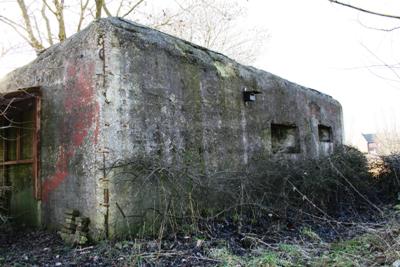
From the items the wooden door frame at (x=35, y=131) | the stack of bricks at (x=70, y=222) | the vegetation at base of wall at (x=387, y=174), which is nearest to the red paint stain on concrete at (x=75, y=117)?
the wooden door frame at (x=35, y=131)

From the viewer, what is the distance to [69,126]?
4.47 metres

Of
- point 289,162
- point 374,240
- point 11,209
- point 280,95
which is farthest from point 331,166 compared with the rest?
point 11,209

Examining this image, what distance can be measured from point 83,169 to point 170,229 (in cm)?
123

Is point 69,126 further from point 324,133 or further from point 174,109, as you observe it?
point 324,133

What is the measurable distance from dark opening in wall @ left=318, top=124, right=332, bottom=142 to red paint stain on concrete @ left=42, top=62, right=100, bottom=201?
19.8 ft

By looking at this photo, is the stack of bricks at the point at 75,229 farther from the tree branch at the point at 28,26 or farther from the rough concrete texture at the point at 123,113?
the tree branch at the point at 28,26

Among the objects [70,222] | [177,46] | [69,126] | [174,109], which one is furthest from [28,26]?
[70,222]

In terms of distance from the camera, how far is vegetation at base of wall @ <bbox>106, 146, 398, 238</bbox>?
4.24m

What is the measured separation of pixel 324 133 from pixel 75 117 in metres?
6.54

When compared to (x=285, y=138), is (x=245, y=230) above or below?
below

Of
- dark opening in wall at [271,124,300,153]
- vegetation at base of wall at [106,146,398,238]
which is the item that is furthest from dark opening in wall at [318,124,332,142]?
vegetation at base of wall at [106,146,398,238]

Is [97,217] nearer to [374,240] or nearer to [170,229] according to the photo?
[170,229]

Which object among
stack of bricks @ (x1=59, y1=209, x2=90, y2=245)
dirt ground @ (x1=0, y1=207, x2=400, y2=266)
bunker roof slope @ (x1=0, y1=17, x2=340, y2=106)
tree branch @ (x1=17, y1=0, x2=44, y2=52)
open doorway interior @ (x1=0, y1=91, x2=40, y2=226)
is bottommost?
dirt ground @ (x1=0, y1=207, x2=400, y2=266)

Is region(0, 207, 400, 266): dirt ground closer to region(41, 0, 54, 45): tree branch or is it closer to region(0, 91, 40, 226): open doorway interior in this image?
region(0, 91, 40, 226): open doorway interior
